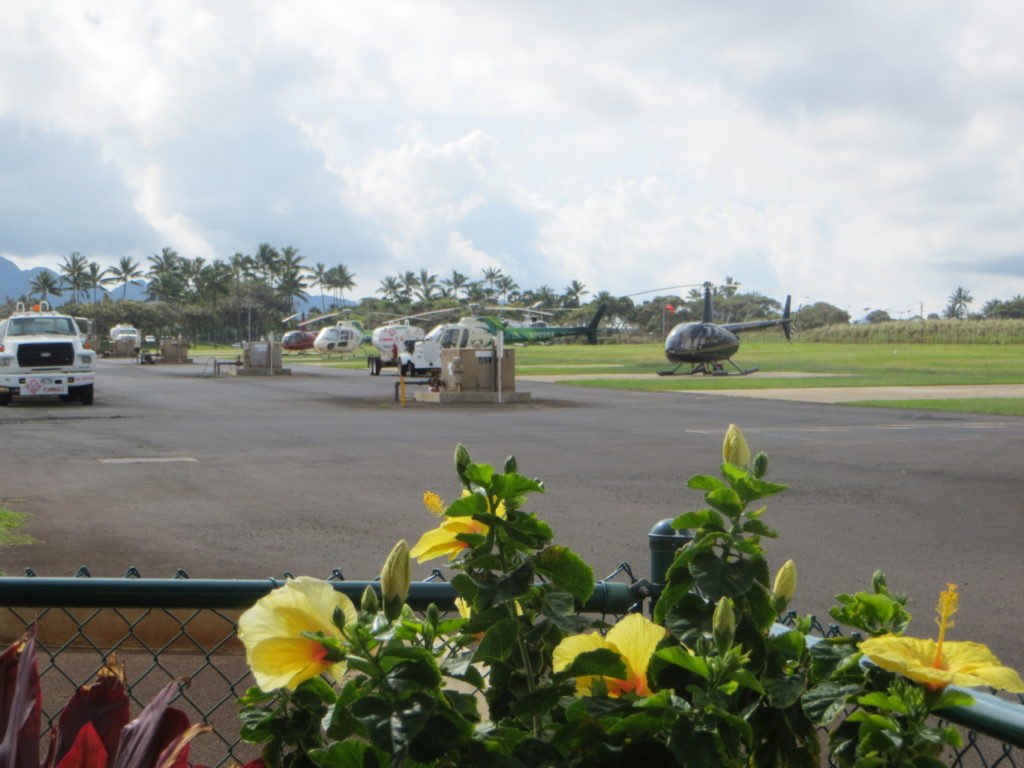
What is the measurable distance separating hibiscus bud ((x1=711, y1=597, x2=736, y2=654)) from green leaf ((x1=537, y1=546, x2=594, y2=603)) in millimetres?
179

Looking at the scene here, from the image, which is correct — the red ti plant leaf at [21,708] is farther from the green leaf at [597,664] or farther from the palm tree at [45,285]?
the palm tree at [45,285]

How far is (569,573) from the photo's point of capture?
135 centimetres

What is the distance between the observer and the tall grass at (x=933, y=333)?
95.2 m

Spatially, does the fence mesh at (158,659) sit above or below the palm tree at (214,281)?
below

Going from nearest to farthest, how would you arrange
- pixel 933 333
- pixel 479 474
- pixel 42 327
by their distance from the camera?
pixel 479 474
pixel 42 327
pixel 933 333

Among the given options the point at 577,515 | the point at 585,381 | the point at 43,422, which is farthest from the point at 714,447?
the point at 585,381

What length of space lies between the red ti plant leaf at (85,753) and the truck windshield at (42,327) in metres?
27.0

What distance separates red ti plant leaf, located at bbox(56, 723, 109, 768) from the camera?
3.84 ft

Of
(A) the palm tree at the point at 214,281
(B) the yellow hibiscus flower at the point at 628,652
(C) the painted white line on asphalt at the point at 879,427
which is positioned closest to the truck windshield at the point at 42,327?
(C) the painted white line on asphalt at the point at 879,427

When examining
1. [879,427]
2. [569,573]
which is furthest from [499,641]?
[879,427]

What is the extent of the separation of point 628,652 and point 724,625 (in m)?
0.23

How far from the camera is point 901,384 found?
36.3m

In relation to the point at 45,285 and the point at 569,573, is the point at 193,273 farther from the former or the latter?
the point at 569,573

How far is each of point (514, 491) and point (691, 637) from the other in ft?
1.02
